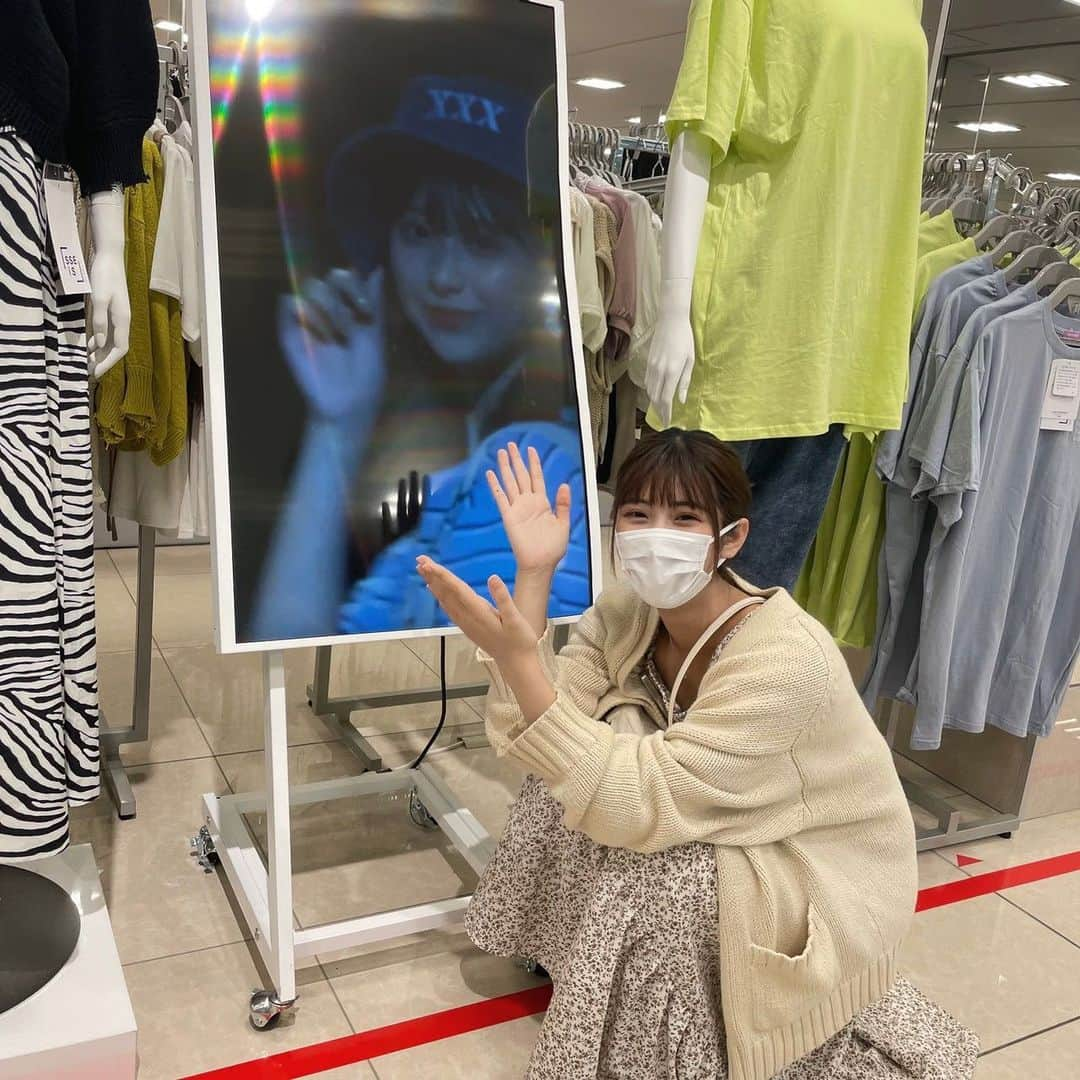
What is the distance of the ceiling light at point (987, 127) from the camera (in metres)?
3.23

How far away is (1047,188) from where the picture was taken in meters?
2.82

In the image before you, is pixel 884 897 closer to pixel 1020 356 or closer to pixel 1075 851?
pixel 1020 356

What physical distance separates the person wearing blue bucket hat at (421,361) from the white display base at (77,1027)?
0.51m

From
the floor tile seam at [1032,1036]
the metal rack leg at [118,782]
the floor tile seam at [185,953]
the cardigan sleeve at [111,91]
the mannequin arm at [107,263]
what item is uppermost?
the cardigan sleeve at [111,91]

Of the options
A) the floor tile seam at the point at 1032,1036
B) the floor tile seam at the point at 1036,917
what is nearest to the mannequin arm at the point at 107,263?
the floor tile seam at the point at 1032,1036

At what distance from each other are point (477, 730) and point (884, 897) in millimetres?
1532

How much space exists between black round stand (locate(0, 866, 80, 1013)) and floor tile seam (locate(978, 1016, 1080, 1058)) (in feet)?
4.73

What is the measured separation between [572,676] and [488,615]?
13.5 inches

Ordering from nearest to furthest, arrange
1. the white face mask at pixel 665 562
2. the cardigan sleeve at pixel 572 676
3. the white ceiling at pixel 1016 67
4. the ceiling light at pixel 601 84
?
the white face mask at pixel 665 562
the cardigan sleeve at pixel 572 676
the white ceiling at pixel 1016 67
the ceiling light at pixel 601 84

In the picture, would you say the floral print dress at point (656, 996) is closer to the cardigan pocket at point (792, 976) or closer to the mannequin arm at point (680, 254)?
the cardigan pocket at point (792, 976)

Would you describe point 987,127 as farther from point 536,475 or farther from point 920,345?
point 536,475

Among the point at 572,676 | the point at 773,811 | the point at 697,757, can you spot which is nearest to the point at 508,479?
the point at 572,676

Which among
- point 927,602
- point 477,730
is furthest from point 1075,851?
A: point 477,730

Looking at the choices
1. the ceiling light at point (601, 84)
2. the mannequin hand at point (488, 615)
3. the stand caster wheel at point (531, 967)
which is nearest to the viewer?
the mannequin hand at point (488, 615)
